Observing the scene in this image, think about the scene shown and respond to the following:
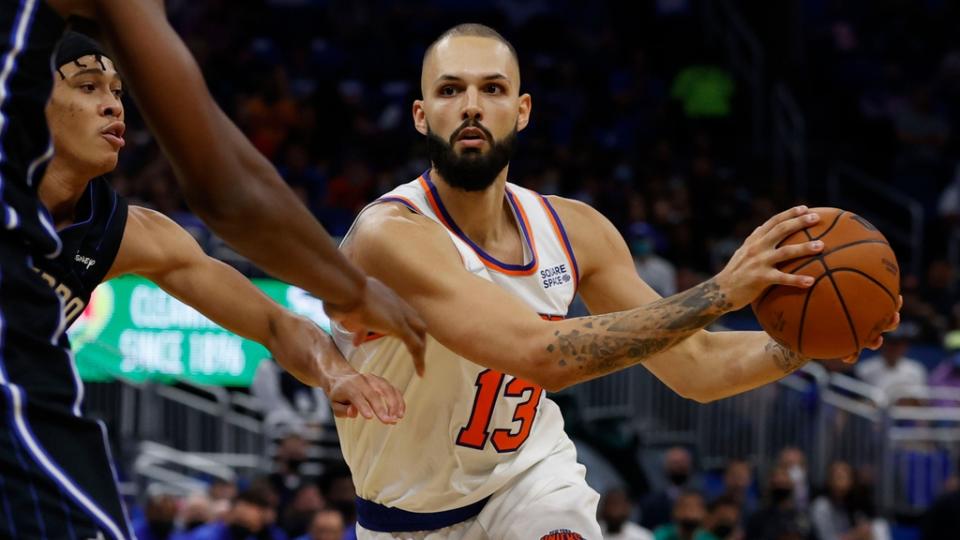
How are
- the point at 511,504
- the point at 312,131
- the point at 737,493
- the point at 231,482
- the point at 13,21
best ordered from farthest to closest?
the point at 312,131 → the point at 737,493 → the point at 231,482 → the point at 511,504 → the point at 13,21

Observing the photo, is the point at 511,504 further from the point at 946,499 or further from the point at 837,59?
the point at 837,59

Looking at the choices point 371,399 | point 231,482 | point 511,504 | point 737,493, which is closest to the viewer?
point 371,399

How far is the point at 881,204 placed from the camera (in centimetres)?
1766

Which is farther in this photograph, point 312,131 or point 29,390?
point 312,131

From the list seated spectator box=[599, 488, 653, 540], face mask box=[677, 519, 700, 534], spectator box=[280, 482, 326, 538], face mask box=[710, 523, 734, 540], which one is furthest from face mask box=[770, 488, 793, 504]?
spectator box=[280, 482, 326, 538]

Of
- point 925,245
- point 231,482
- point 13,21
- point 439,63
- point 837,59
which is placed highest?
point 837,59

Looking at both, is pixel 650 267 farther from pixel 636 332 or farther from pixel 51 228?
pixel 51 228

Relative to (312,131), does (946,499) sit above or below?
below

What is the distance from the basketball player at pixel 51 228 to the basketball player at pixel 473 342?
1849 millimetres

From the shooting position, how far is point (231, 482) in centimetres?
1122

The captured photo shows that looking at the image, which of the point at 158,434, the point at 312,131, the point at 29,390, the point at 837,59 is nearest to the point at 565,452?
the point at 29,390

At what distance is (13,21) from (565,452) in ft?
10.1

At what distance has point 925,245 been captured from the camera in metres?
16.7

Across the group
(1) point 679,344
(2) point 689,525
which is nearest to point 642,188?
(2) point 689,525
